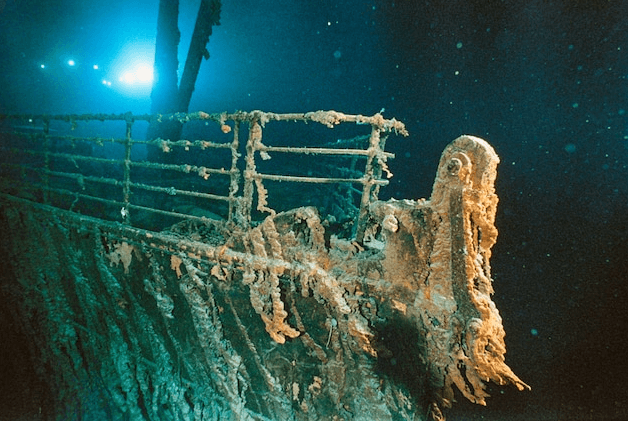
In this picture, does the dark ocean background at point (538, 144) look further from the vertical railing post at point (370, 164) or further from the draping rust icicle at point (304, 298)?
the vertical railing post at point (370, 164)

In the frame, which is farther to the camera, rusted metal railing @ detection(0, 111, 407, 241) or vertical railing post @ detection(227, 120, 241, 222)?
vertical railing post @ detection(227, 120, 241, 222)

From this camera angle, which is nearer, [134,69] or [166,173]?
[166,173]

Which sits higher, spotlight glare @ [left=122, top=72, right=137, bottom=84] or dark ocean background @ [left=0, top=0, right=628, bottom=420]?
spotlight glare @ [left=122, top=72, right=137, bottom=84]

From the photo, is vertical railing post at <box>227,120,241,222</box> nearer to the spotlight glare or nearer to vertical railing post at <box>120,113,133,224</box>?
vertical railing post at <box>120,113,133,224</box>

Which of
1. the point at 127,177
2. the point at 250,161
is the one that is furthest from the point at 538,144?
the point at 127,177

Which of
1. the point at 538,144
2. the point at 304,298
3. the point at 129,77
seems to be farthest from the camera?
the point at 129,77

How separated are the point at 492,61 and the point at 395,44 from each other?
57.6 feet

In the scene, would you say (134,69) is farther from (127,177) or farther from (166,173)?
(127,177)

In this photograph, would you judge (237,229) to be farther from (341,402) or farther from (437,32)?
(437,32)

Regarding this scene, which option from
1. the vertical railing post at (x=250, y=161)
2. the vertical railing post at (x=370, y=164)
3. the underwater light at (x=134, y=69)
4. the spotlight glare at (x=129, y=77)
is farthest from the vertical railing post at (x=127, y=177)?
the spotlight glare at (x=129, y=77)

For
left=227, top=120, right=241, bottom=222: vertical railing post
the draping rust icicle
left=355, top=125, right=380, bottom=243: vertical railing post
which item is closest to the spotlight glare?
the draping rust icicle

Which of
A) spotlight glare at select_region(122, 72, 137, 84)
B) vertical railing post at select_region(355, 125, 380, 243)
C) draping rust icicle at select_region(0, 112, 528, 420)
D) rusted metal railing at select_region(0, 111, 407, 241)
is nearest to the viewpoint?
→ draping rust icicle at select_region(0, 112, 528, 420)

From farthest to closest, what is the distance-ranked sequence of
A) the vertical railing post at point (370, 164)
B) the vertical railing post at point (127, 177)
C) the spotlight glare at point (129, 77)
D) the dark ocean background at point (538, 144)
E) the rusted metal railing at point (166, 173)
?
the spotlight glare at point (129, 77)
the dark ocean background at point (538, 144)
the vertical railing post at point (127, 177)
the rusted metal railing at point (166, 173)
the vertical railing post at point (370, 164)

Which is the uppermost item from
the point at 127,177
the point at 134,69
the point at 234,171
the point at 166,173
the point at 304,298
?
the point at 134,69
